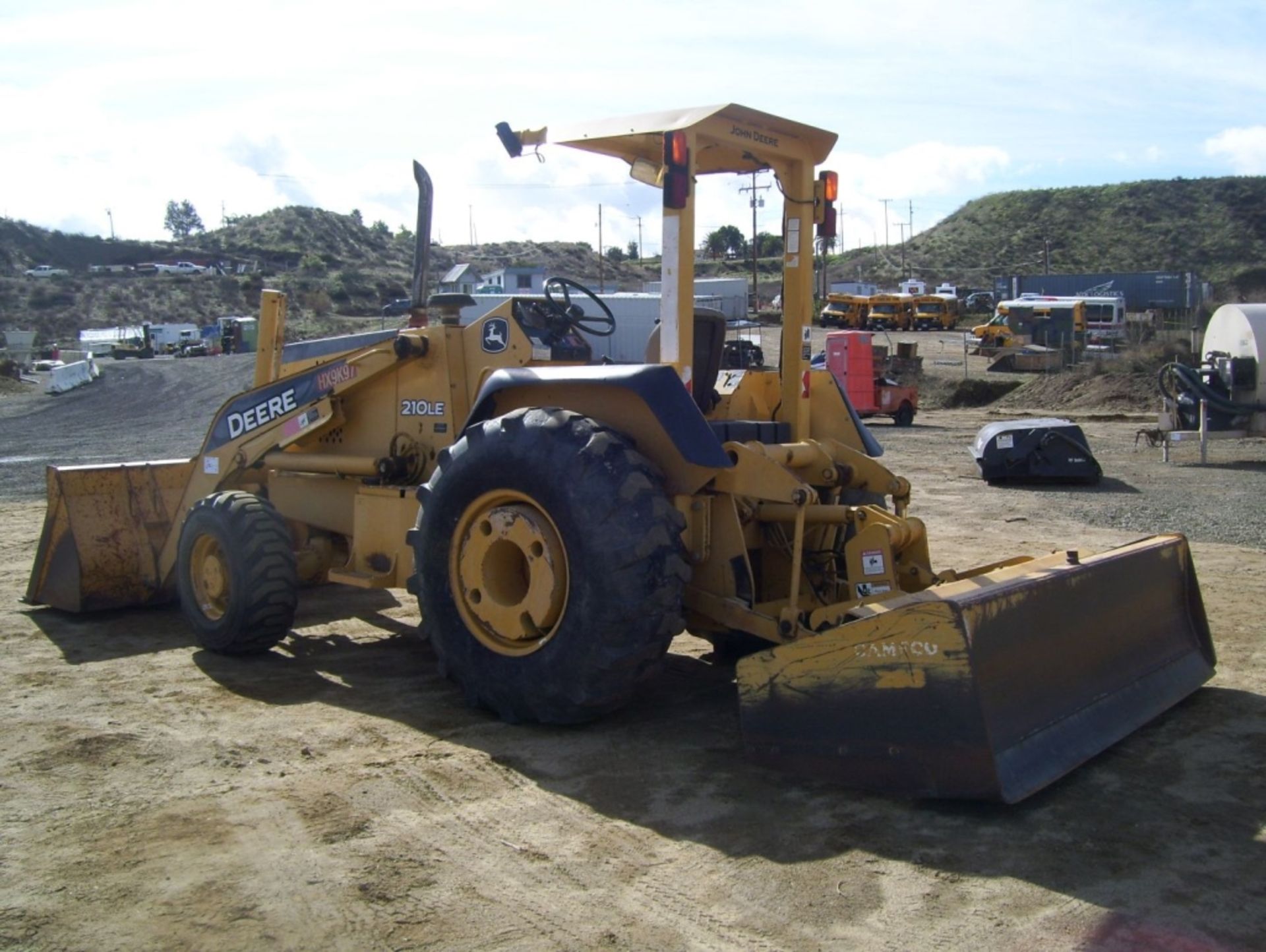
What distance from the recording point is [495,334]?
21.2ft

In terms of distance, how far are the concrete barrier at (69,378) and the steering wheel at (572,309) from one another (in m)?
32.9

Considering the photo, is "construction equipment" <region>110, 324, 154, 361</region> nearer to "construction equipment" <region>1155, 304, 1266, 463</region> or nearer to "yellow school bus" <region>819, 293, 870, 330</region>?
"yellow school bus" <region>819, 293, 870, 330</region>

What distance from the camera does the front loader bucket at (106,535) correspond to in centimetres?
784

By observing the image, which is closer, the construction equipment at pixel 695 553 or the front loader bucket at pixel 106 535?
the construction equipment at pixel 695 553

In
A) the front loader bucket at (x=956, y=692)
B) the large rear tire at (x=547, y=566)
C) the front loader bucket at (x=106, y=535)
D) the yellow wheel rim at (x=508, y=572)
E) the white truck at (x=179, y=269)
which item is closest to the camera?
the front loader bucket at (x=956, y=692)

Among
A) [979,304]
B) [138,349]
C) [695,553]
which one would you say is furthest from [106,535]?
[979,304]

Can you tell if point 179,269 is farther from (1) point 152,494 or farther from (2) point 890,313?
(1) point 152,494

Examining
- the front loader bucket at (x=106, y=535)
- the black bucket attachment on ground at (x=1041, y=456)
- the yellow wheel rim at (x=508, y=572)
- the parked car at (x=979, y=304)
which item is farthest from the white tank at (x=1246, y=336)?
the parked car at (x=979, y=304)

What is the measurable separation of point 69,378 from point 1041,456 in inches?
1236

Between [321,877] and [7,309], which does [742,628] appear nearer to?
[321,877]

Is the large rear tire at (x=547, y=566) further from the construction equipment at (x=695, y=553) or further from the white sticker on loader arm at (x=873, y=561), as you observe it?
the white sticker on loader arm at (x=873, y=561)

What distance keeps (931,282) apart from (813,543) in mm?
82134

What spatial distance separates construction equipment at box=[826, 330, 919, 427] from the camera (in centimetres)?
2602

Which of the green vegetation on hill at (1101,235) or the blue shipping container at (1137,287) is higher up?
the green vegetation on hill at (1101,235)
